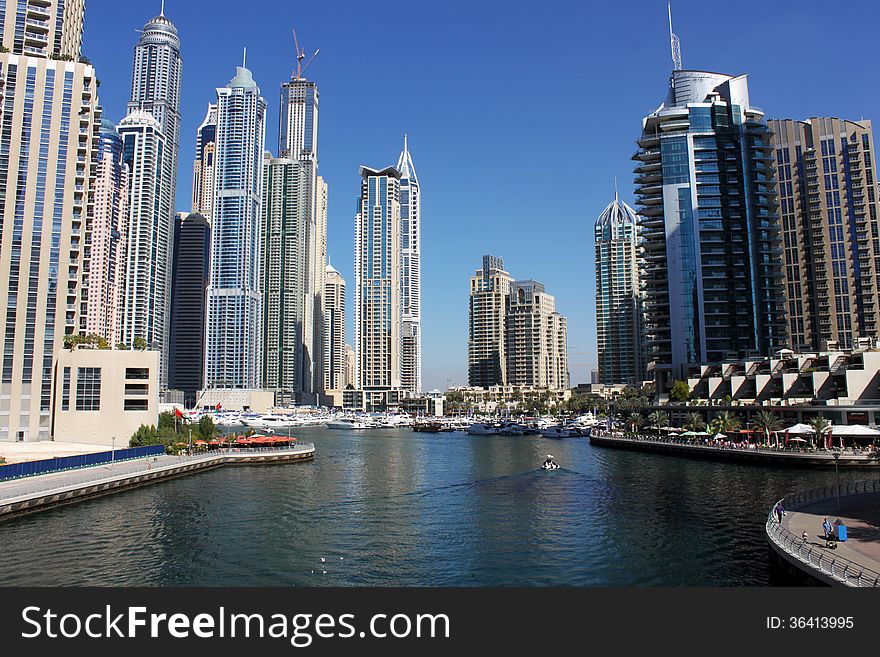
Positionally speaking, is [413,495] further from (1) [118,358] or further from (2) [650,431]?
(2) [650,431]

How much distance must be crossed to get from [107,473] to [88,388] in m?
29.7

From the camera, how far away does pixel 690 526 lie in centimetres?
4931

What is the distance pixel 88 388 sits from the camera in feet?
310

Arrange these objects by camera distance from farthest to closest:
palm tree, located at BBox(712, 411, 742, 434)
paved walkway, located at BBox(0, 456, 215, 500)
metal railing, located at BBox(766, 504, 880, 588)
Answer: palm tree, located at BBox(712, 411, 742, 434)
paved walkway, located at BBox(0, 456, 215, 500)
metal railing, located at BBox(766, 504, 880, 588)

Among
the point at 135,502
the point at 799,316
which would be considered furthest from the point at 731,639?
the point at 799,316

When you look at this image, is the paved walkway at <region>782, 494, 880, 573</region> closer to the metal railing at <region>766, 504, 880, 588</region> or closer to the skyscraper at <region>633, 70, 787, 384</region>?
the metal railing at <region>766, 504, 880, 588</region>

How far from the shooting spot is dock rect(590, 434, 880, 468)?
81875mm

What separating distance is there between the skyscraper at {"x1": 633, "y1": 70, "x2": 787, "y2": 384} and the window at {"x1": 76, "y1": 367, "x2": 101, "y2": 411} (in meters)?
120

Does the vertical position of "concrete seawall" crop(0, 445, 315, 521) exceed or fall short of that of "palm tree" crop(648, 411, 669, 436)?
it falls short

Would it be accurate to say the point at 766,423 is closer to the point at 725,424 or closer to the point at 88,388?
the point at 725,424

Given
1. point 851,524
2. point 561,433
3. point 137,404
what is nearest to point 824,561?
point 851,524

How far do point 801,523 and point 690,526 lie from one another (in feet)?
38.6

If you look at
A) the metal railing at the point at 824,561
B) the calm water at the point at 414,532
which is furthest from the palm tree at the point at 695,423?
the metal railing at the point at 824,561

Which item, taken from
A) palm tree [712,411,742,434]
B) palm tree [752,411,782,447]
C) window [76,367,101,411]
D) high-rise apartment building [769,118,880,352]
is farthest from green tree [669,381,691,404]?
window [76,367,101,411]
